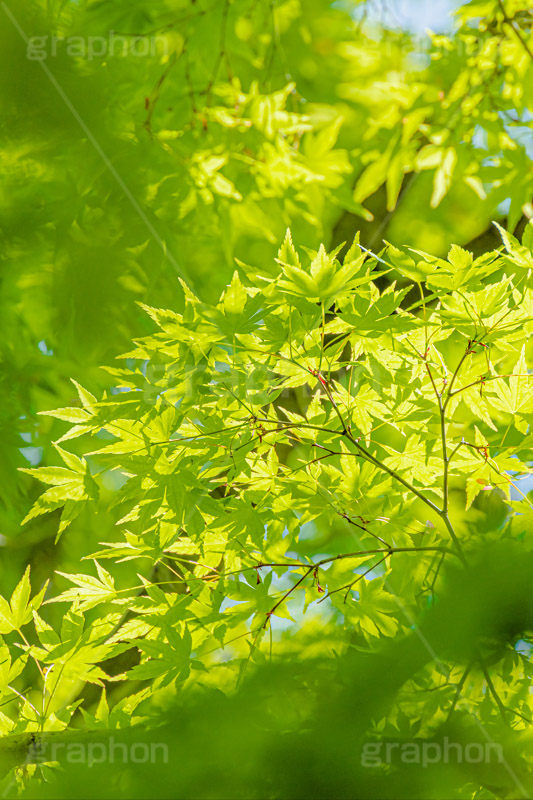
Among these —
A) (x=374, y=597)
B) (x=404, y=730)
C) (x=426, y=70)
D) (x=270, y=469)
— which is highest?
(x=426, y=70)

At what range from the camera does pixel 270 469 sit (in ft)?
2.58

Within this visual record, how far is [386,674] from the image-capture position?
0.68 feet

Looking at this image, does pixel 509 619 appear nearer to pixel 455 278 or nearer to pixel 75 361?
pixel 455 278

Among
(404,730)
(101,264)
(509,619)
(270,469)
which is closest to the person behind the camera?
(509,619)

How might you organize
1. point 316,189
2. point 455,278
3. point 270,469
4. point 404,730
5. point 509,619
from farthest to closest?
point 316,189, point 270,469, point 455,278, point 404,730, point 509,619

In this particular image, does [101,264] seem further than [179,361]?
Yes

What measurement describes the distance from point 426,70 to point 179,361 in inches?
33.6

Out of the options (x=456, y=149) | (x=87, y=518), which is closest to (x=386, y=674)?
(x=456, y=149)

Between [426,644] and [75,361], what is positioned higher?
[426,644]

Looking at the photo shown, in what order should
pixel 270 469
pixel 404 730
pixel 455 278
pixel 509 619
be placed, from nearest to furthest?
pixel 509 619 → pixel 404 730 → pixel 455 278 → pixel 270 469

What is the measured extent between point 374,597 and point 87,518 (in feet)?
3.50

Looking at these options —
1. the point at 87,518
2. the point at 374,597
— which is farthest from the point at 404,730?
the point at 87,518

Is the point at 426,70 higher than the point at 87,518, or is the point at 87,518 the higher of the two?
the point at 426,70

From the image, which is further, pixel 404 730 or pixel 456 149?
pixel 456 149
